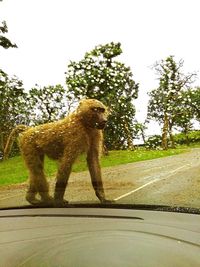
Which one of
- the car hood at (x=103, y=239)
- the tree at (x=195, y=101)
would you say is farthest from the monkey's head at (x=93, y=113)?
the tree at (x=195, y=101)

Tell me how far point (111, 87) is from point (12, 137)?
3.39 feet

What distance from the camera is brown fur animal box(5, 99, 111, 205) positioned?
291cm

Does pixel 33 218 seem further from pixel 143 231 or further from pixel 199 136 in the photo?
pixel 199 136

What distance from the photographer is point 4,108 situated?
4.76m

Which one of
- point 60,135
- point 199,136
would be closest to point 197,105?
point 199,136

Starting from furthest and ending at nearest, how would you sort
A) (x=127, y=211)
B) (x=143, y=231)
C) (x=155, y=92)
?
(x=155, y=92) → (x=127, y=211) → (x=143, y=231)

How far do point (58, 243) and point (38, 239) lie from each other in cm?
15

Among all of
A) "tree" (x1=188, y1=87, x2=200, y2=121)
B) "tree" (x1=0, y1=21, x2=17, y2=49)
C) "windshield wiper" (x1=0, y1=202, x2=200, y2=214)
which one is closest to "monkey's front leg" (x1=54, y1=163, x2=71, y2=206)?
"windshield wiper" (x1=0, y1=202, x2=200, y2=214)

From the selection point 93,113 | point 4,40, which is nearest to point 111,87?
point 93,113

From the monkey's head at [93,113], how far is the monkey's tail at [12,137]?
0.65 m

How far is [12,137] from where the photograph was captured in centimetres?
352

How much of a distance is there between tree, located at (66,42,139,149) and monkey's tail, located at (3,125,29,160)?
525 millimetres

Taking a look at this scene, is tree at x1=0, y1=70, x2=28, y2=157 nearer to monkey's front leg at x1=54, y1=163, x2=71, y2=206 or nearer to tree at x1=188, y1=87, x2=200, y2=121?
monkey's front leg at x1=54, y1=163, x2=71, y2=206

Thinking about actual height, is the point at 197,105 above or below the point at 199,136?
above
